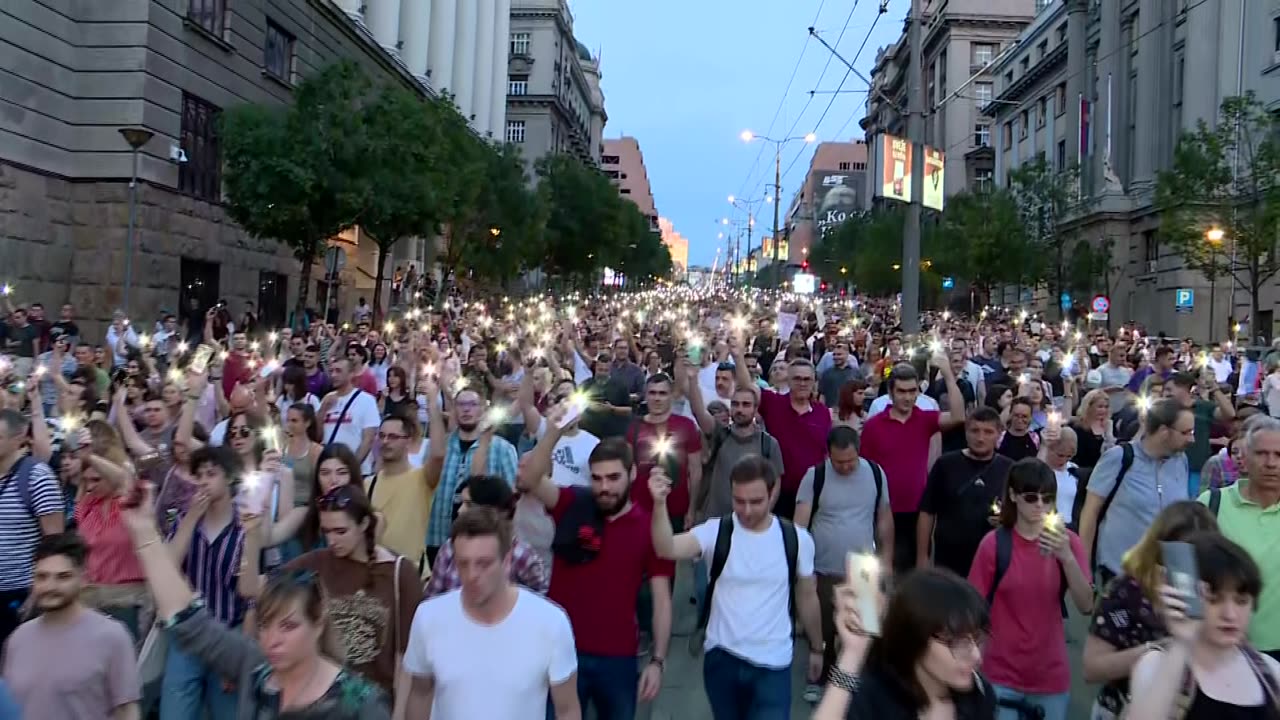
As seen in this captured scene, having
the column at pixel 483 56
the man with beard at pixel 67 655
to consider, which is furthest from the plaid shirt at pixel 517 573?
the column at pixel 483 56

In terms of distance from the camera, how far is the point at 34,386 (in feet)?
26.2

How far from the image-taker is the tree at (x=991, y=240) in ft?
158

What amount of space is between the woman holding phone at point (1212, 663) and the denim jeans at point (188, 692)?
135 inches

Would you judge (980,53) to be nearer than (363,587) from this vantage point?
No

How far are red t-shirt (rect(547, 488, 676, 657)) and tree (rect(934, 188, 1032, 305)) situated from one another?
4571cm

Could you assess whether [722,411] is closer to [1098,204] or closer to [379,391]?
[379,391]

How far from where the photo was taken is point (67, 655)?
13.1ft

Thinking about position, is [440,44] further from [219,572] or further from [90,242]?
[219,572]

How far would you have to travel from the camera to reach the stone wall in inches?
903

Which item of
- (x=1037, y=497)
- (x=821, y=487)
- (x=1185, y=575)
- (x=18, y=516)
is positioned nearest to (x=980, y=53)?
(x=821, y=487)

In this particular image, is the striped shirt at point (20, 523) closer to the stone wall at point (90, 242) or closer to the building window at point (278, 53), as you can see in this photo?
the stone wall at point (90, 242)

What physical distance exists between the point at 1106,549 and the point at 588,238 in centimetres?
5499

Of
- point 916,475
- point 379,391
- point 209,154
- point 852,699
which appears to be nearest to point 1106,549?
point 916,475

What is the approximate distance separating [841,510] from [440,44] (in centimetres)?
5007
